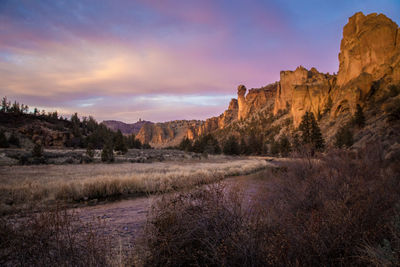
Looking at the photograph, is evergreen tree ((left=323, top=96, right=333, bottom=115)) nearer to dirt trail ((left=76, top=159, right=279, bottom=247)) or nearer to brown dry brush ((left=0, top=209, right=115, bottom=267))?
dirt trail ((left=76, top=159, right=279, bottom=247))

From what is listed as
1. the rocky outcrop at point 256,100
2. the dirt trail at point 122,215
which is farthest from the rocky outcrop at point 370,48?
the dirt trail at point 122,215

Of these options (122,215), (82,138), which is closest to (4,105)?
(82,138)

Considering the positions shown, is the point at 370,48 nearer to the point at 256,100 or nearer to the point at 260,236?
the point at 260,236

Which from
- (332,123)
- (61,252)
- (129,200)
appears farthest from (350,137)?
(61,252)

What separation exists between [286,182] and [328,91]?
7651 centimetres

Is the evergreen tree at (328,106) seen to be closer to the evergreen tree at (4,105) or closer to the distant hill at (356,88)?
the distant hill at (356,88)

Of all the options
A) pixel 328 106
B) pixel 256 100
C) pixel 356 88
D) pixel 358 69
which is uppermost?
pixel 256 100

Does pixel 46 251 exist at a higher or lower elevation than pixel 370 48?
lower

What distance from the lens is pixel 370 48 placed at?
5709 centimetres

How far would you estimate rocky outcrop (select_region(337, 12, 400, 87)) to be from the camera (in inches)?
2122

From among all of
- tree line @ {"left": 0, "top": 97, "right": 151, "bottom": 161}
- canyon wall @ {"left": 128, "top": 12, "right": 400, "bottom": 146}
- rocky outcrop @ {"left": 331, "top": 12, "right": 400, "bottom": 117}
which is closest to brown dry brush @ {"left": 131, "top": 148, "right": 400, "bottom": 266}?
tree line @ {"left": 0, "top": 97, "right": 151, "bottom": 161}

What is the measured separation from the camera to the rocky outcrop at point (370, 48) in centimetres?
5391

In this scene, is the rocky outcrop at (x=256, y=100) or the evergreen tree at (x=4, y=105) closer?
the evergreen tree at (x=4, y=105)

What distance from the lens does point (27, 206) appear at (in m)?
7.59
